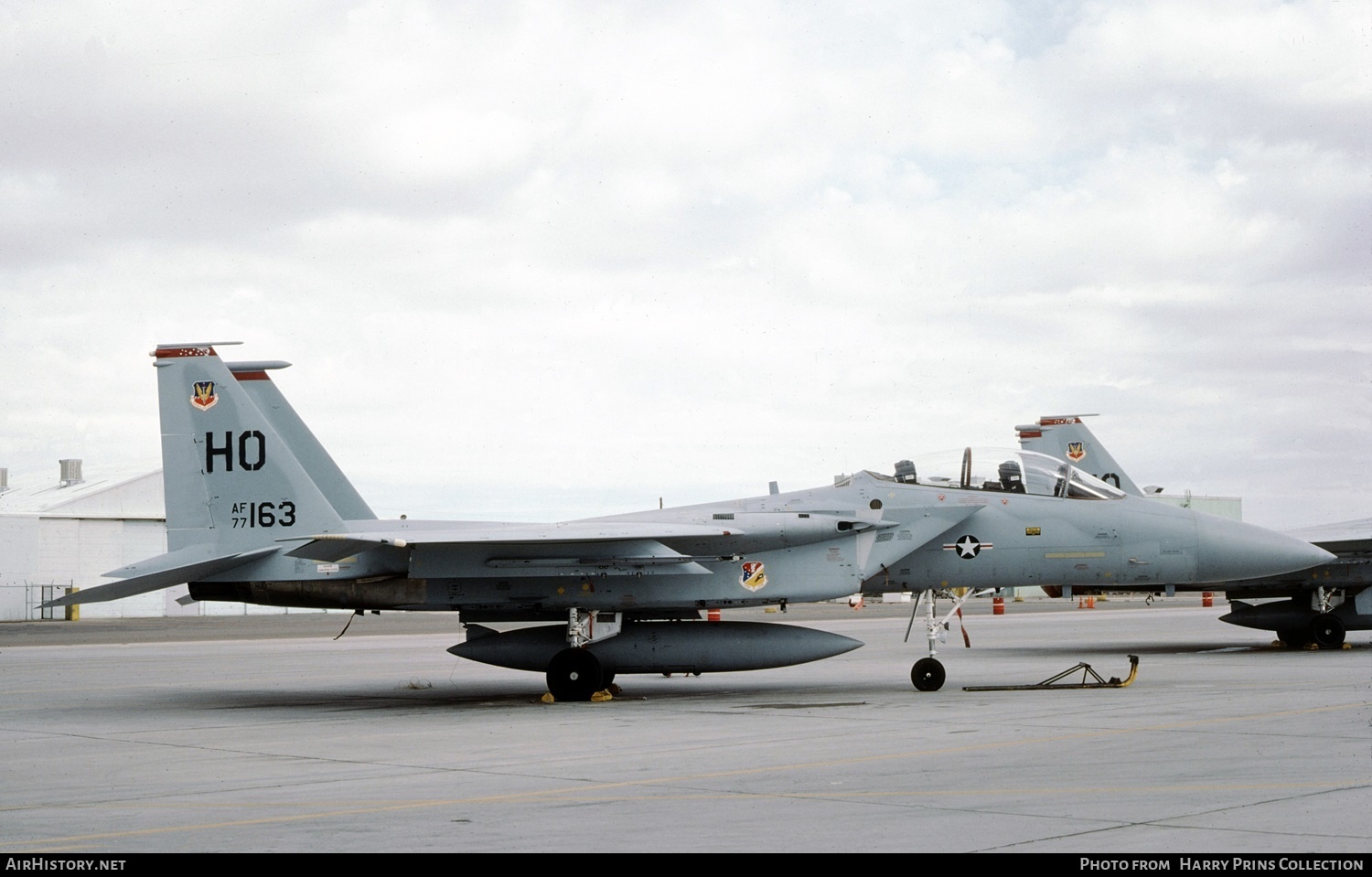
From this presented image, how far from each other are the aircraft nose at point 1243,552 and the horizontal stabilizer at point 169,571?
36.6 ft

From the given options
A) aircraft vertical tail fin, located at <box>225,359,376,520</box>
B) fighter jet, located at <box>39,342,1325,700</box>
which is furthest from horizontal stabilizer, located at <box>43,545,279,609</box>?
aircraft vertical tail fin, located at <box>225,359,376,520</box>

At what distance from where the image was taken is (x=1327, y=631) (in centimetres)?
2248

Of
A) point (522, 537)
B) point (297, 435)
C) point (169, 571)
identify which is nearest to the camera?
point (522, 537)

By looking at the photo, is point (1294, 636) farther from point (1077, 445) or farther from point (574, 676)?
point (574, 676)

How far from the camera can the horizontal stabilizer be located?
15.3 m

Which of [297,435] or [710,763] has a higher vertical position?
[297,435]

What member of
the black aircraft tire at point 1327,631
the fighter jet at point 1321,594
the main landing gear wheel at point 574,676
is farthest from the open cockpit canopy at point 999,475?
the black aircraft tire at point 1327,631

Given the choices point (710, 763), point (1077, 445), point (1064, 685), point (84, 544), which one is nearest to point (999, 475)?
point (1064, 685)

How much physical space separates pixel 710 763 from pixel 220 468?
8.91 m

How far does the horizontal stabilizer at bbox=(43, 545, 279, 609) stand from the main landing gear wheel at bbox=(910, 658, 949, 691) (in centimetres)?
769

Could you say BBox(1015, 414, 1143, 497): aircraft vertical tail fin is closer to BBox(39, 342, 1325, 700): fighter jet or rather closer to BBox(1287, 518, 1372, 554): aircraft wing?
BBox(1287, 518, 1372, 554): aircraft wing

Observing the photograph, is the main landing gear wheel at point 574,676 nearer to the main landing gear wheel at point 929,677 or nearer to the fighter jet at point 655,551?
the fighter jet at point 655,551

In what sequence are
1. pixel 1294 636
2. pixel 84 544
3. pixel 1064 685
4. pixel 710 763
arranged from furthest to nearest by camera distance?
pixel 84 544 → pixel 1294 636 → pixel 1064 685 → pixel 710 763

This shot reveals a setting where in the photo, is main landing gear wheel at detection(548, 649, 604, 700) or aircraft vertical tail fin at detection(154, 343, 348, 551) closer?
main landing gear wheel at detection(548, 649, 604, 700)
